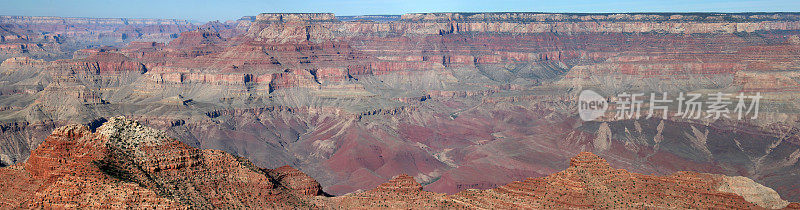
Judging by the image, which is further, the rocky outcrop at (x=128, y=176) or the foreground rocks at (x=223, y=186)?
the foreground rocks at (x=223, y=186)

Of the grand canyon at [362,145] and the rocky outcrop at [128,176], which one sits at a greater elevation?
the rocky outcrop at [128,176]

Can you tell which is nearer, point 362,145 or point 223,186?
point 223,186

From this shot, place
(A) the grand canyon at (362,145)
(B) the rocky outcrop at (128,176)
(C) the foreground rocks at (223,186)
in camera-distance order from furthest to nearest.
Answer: (A) the grand canyon at (362,145) → (C) the foreground rocks at (223,186) → (B) the rocky outcrop at (128,176)

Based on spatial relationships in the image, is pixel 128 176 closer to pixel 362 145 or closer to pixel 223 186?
pixel 223 186

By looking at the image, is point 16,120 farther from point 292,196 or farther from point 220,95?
point 292,196

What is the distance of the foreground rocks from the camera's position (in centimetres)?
3459

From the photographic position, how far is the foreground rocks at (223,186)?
113ft

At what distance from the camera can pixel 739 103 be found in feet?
444

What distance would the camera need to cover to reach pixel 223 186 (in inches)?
1594

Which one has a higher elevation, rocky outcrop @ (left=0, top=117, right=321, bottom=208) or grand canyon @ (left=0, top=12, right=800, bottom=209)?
rocky outcrop @ (left=0, top=117, right=321, bottom=208)

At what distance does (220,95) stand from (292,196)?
13311 cm

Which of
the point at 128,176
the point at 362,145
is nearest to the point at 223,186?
the point at 128,176

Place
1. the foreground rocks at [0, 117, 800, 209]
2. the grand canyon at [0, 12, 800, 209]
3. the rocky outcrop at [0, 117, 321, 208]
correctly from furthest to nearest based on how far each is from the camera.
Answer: the grand canyon at [0, 12, 800, 209], the foreground rocks at [0, 117, 800, 209], the rocky outcrop at [0, 117, 321, 208]

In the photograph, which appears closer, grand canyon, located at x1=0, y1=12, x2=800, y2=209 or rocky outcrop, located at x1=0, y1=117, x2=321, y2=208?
rocky outcrop, located at x1=0, y1=117, x2=321, y2=208
